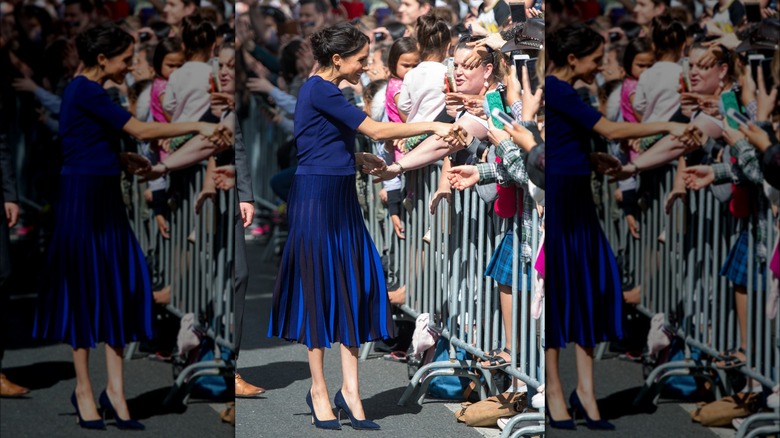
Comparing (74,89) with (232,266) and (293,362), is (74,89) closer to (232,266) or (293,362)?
(232,266)

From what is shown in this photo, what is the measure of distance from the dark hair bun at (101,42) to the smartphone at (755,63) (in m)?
1.89

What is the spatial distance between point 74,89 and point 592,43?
5.38 feet

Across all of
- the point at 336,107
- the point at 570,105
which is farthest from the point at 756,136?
A: the point at 336,107

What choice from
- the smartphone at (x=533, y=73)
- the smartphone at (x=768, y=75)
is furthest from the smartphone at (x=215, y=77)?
the smartphone at (x=768, y=75)

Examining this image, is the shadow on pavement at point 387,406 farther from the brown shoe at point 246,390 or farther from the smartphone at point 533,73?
the smartphone at point 533,73

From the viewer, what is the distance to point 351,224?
3316 mm

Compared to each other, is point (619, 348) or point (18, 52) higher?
point (18, 52)

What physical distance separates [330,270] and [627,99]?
108 cm

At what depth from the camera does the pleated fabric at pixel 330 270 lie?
3293mm

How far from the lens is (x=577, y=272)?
3.35m

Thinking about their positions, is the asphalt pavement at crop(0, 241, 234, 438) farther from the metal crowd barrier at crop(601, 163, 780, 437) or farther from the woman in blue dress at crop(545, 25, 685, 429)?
the metal crowd barrier at crop(601, 163, 780, 437)

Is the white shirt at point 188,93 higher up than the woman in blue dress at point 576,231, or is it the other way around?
the white shirt at point 188,93

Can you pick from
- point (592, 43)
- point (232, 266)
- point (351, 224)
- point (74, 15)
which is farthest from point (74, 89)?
point (592, 43)

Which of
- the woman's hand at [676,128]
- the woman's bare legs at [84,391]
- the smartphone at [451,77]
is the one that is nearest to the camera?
the woman's hand at [676,128]
